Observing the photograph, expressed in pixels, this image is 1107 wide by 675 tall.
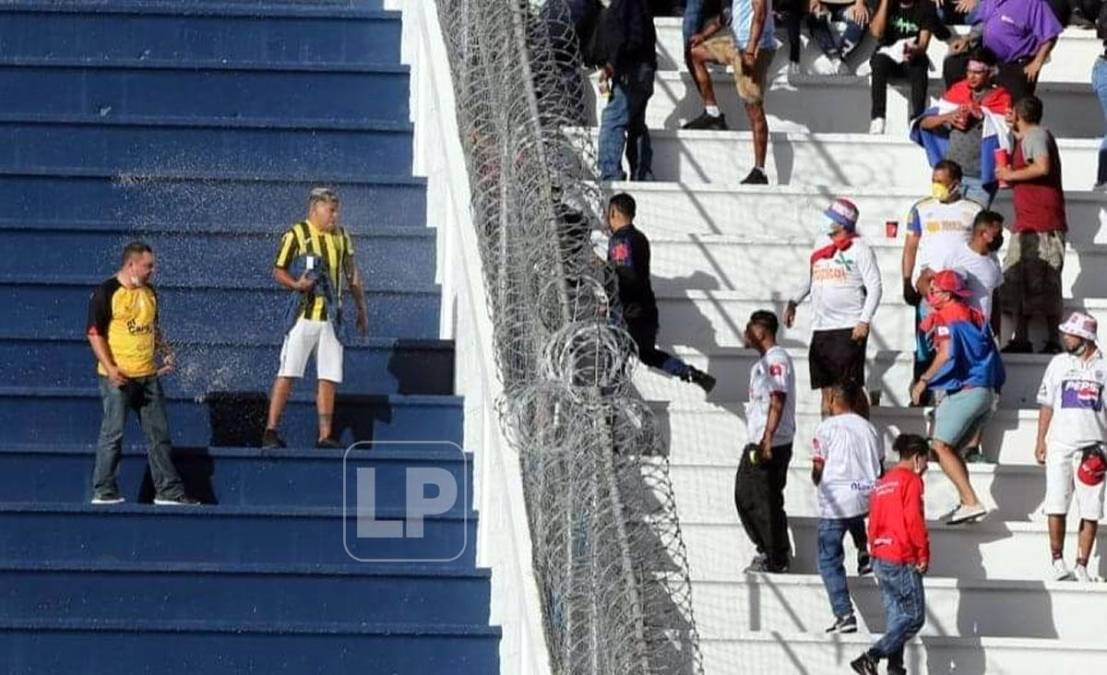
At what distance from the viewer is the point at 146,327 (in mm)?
16469

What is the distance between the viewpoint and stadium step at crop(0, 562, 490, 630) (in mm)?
15797

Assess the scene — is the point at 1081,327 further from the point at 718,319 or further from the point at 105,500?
the point at 105,500

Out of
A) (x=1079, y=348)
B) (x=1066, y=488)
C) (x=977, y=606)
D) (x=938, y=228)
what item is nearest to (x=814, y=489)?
(x=977, y=606)

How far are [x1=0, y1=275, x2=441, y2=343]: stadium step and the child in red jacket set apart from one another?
3.21m

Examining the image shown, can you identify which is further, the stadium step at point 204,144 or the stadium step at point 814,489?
the stadium step at point 204,144

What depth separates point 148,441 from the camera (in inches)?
643

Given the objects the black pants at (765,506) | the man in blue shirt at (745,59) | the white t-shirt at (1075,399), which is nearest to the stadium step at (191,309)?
the man in blue shirt at (745,59)

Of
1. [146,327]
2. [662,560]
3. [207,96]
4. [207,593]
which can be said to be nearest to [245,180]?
[207,96]

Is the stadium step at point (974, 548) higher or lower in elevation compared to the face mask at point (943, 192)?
lower

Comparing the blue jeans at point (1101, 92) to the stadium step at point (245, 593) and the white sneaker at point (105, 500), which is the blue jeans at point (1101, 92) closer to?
the stadium step at point (245, 593)

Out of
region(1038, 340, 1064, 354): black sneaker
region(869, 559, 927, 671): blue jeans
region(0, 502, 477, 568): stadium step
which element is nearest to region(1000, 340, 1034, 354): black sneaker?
region(1038, 340, 1064, 354): black sneaker

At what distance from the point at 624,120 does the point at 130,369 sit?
3.54 meters

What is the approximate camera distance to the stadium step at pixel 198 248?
1820 cm

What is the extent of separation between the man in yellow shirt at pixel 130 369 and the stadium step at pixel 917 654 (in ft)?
8.85
